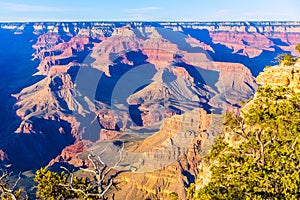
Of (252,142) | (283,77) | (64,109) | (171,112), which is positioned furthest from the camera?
(64,109)

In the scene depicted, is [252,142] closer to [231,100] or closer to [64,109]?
[64,109]

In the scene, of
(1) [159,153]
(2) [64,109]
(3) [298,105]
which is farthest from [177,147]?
(2) [64,109]

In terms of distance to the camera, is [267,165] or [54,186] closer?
[267,165]

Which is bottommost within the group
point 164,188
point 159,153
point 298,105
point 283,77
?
point 164,188

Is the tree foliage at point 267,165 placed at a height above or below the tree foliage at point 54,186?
above

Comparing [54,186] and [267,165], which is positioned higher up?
[267,165]

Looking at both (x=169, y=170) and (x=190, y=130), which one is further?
(x=190, y=130)

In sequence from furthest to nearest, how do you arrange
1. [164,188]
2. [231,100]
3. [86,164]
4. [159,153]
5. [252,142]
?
Result: [231,100]
[86,164]
[159,153]
[164,188]
[252,142]

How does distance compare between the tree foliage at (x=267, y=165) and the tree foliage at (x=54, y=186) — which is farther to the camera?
the tree foliage at (x=54, y=186)

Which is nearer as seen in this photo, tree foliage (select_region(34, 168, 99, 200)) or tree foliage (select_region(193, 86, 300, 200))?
tree foliage (select_region(193, 86, 300, 200))

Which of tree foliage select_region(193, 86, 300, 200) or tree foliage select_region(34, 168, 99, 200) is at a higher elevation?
tree foliage select_region(193, 86, 300, 200)

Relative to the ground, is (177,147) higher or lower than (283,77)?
lower
